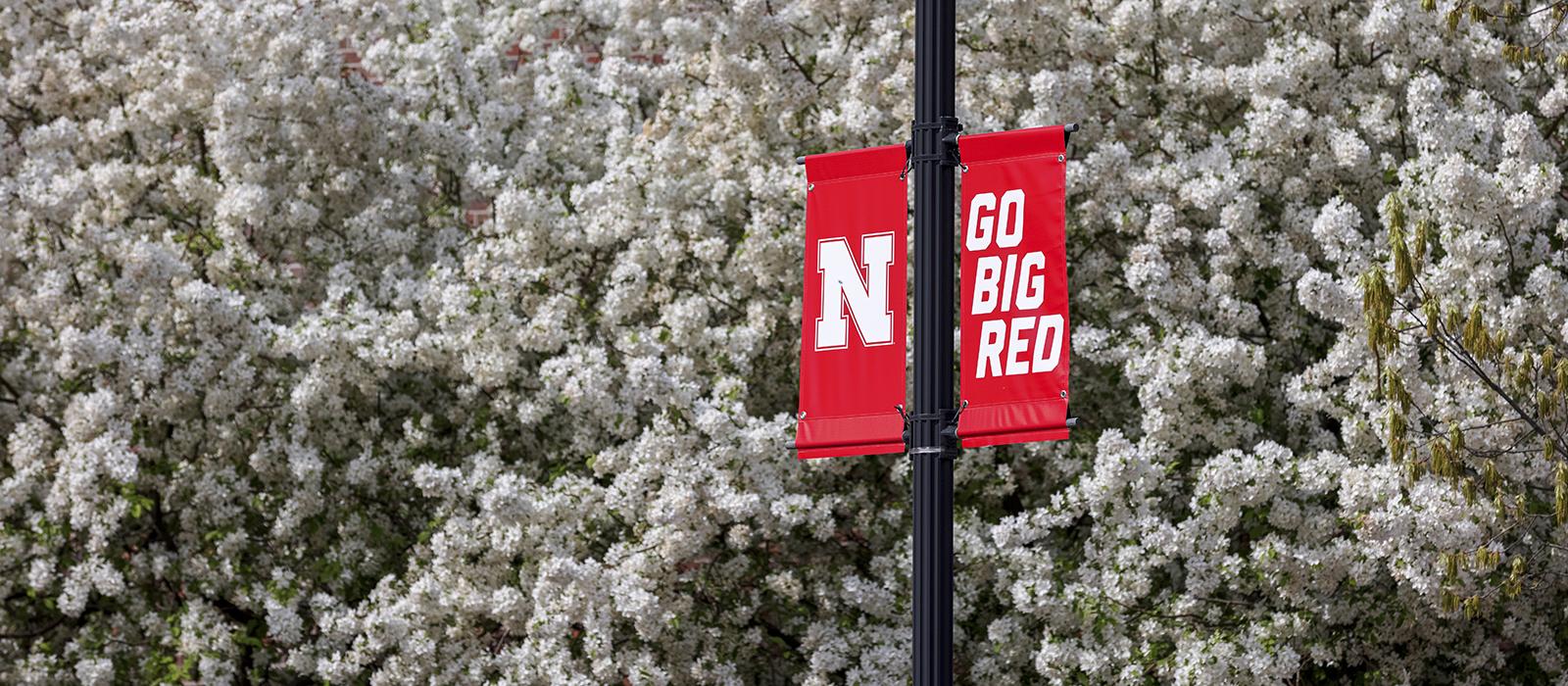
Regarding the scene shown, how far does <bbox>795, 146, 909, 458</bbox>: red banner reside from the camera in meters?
7.32

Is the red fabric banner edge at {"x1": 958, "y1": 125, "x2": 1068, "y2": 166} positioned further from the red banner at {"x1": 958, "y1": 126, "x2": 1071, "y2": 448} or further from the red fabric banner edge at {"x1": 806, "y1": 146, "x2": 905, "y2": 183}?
the red fabric banner edge at {"x1": 806, "y1": 146, "x2": 905, "y2": 183}

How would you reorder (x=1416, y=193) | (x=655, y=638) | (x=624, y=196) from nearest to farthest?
(x=1416, y=193) → (x=655, y=638) → (x=624, y=196)

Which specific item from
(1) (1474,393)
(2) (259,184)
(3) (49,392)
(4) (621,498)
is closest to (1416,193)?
(1) (1474,393)

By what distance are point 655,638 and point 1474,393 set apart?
4.72 meters

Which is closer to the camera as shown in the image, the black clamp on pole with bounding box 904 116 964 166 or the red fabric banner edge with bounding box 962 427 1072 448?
the red fabric banner edge with bounding box 962 427 1072 448

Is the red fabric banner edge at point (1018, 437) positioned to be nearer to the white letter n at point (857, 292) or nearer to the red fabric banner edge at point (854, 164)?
the white letter n at point (857, 292)

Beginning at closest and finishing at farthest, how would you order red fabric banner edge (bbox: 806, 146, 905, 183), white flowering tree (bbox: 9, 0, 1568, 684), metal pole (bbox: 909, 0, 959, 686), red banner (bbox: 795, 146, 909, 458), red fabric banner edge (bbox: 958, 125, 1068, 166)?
metal pole (bbox: 909, 0, 959, 686) < red fabric banner edge (bbox: 958, 125, 1068, 166) < red banner (bbox: 795, 146, 909, 458) < red fabric banner edge (bbox: 806, 146, 905, 183) < white flowering tree (bbox: 9, 0, 1568, 684)

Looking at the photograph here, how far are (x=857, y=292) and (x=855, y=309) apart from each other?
0.22 ft

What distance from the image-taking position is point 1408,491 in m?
10.6

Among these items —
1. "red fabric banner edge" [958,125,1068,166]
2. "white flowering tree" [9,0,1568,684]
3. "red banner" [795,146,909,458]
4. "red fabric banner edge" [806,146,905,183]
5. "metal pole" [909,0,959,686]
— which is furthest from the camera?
"white flowering tree" [9,0,1568,684]

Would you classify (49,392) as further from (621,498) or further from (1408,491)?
(1408,491)

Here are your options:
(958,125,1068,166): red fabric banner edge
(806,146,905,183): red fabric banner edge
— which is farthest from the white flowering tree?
(806,146,905,183): red fabric banner edge

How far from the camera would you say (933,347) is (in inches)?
276

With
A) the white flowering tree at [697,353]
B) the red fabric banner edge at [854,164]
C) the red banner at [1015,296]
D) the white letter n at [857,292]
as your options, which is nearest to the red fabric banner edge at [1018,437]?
the red banner at [1015,296]
